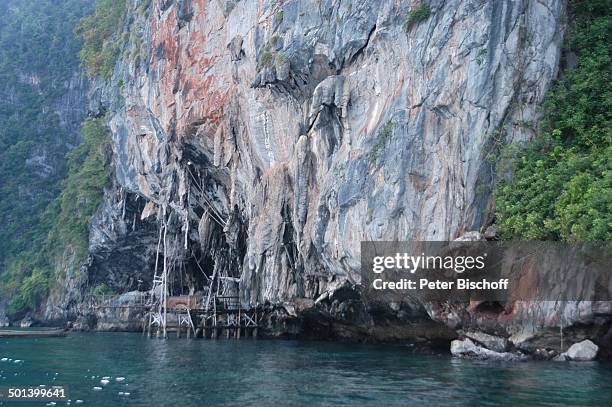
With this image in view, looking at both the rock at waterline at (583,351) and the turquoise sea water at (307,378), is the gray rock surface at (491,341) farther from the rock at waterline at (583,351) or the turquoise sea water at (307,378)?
the rock at waterline at (583,351)

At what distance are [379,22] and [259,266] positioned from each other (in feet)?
51.0

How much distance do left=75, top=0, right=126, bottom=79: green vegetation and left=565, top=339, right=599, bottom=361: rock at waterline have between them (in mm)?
43618

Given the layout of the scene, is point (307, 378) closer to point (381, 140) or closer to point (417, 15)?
point (381, 140)

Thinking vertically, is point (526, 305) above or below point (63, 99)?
below

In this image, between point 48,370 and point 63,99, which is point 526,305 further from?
point 63,99

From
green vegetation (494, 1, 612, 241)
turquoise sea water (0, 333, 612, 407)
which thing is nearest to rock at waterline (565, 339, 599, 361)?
turquoise sea water (0, 333, 612, 407)

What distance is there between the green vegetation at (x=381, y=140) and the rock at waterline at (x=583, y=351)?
419 inches

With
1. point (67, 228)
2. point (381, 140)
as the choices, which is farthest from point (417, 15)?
point (67, 228)

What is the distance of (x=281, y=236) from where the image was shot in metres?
37.0

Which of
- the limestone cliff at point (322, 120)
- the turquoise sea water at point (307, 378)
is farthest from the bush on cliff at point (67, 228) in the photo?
the turquoise sea water at point (307, 378)

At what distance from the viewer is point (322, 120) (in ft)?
105

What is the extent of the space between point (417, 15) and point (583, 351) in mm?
14690

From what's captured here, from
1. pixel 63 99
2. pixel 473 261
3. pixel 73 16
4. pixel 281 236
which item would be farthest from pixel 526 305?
pixel 73 16

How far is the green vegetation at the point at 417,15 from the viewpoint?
1125 inches
